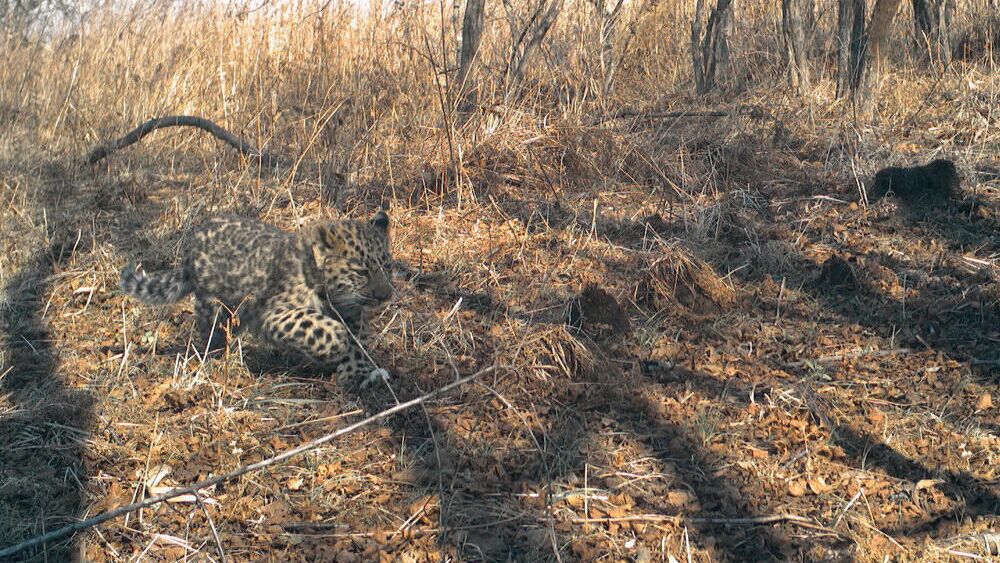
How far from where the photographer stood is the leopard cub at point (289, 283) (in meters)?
5.04

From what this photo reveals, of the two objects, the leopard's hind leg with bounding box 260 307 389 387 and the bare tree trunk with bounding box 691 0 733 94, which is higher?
the bare tree trunk with bounding box 691 0 733 94

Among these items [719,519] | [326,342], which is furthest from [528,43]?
[719,519]

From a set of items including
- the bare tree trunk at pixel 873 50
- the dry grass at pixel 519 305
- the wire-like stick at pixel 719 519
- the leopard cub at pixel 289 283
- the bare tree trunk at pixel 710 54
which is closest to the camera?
the wire-like stick at pixel 719 519

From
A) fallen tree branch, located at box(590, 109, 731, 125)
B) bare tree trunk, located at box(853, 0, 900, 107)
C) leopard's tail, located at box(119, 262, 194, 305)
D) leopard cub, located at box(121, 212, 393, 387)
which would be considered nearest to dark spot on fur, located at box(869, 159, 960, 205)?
bare tree trunk, located at box(853, 0, 900, 107)

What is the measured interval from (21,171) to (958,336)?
7766 millimetres

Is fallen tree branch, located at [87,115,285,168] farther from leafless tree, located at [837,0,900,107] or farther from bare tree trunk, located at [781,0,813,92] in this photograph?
leafless tree, located at [837,0,900,107]

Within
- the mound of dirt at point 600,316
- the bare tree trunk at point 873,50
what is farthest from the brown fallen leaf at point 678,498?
the bare tree trunk at point 873,50

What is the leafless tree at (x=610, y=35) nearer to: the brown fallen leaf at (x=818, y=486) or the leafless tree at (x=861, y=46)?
the leafless tree at (x=861, y=46)

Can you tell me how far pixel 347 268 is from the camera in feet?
17.7

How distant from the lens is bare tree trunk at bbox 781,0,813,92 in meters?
8.53

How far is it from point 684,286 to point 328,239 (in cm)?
219

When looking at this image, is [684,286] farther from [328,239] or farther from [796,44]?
[796,44]

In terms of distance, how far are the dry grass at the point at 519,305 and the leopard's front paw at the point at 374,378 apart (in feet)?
0.36

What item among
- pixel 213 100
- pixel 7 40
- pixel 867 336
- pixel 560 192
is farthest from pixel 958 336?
pixel 7 40
